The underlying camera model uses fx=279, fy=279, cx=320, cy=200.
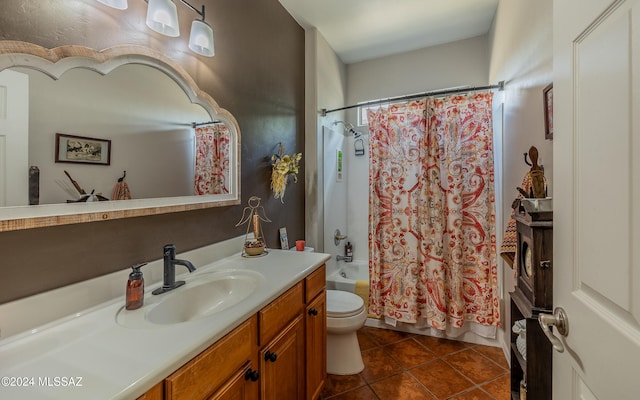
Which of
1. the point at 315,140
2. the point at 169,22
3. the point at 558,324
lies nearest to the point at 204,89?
the point at 169,22

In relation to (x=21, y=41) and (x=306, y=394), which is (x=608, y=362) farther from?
(x=21, y=41)

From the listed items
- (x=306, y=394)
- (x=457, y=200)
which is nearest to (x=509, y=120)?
(x=457, y=200)

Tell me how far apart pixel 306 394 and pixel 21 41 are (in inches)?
69.1

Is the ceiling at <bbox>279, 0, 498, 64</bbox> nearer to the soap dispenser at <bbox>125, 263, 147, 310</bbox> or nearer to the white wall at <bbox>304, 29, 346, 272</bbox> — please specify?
the white wall at <bbox>304, 29, 346, 272</bbox>

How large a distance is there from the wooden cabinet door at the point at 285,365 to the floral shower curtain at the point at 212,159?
0.84 m

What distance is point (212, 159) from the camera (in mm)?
1557

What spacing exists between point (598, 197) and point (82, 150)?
148 cm

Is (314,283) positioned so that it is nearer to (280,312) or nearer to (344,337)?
(280,312)

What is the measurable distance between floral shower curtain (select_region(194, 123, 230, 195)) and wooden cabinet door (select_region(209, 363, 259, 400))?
898 mm

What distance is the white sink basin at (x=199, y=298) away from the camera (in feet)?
3.16

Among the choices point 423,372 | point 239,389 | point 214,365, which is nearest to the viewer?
point 214,365

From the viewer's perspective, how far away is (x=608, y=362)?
21.3 inches

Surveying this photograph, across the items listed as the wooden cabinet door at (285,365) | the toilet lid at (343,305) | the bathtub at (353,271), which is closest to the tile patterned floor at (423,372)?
the toilet lid at (343,305)

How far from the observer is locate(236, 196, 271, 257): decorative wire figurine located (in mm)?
1651
